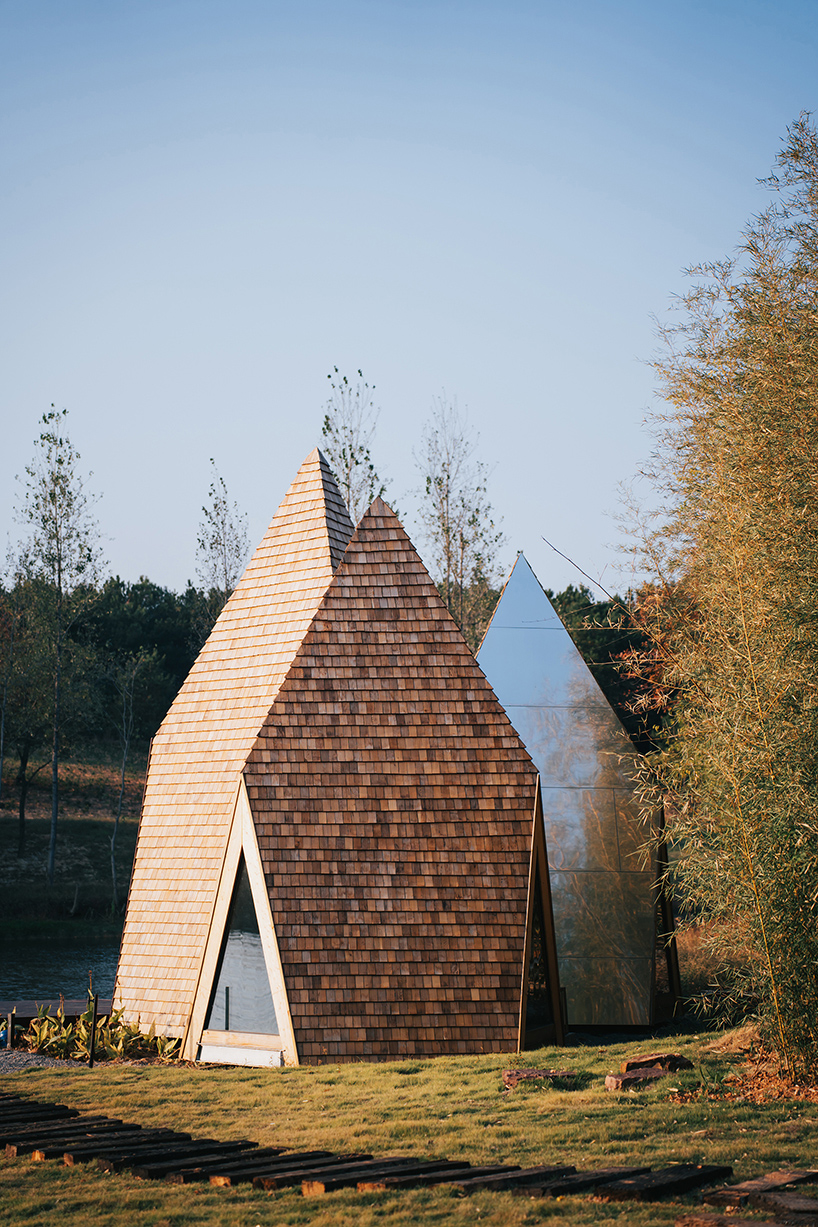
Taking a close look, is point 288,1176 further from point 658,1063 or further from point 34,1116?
point 658,1063

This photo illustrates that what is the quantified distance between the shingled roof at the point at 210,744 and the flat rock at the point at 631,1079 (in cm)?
464

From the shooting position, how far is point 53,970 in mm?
20656

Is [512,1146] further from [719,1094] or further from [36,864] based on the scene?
[36,864]

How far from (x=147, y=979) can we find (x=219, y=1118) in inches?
151

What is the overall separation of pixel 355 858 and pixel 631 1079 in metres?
3.41

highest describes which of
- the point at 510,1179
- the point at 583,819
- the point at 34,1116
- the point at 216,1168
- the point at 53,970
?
the point at 583,819

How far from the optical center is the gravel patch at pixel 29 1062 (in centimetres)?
1025

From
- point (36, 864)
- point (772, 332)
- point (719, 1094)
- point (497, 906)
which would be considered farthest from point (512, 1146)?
point (36, 864)

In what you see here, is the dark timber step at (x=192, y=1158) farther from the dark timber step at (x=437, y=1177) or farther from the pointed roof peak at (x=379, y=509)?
the pointed roof peak at (x=379, y=509)

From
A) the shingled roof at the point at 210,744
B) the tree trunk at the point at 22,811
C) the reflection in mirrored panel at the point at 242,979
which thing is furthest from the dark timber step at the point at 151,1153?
the tree trunk at the point at 22,811

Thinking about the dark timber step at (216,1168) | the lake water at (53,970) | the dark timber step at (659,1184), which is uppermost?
the dark timber step at (659,1184)

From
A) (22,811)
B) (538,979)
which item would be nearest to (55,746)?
(22,811)

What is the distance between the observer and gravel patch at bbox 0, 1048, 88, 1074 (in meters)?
10.2

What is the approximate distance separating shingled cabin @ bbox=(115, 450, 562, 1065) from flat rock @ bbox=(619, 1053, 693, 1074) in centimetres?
161
